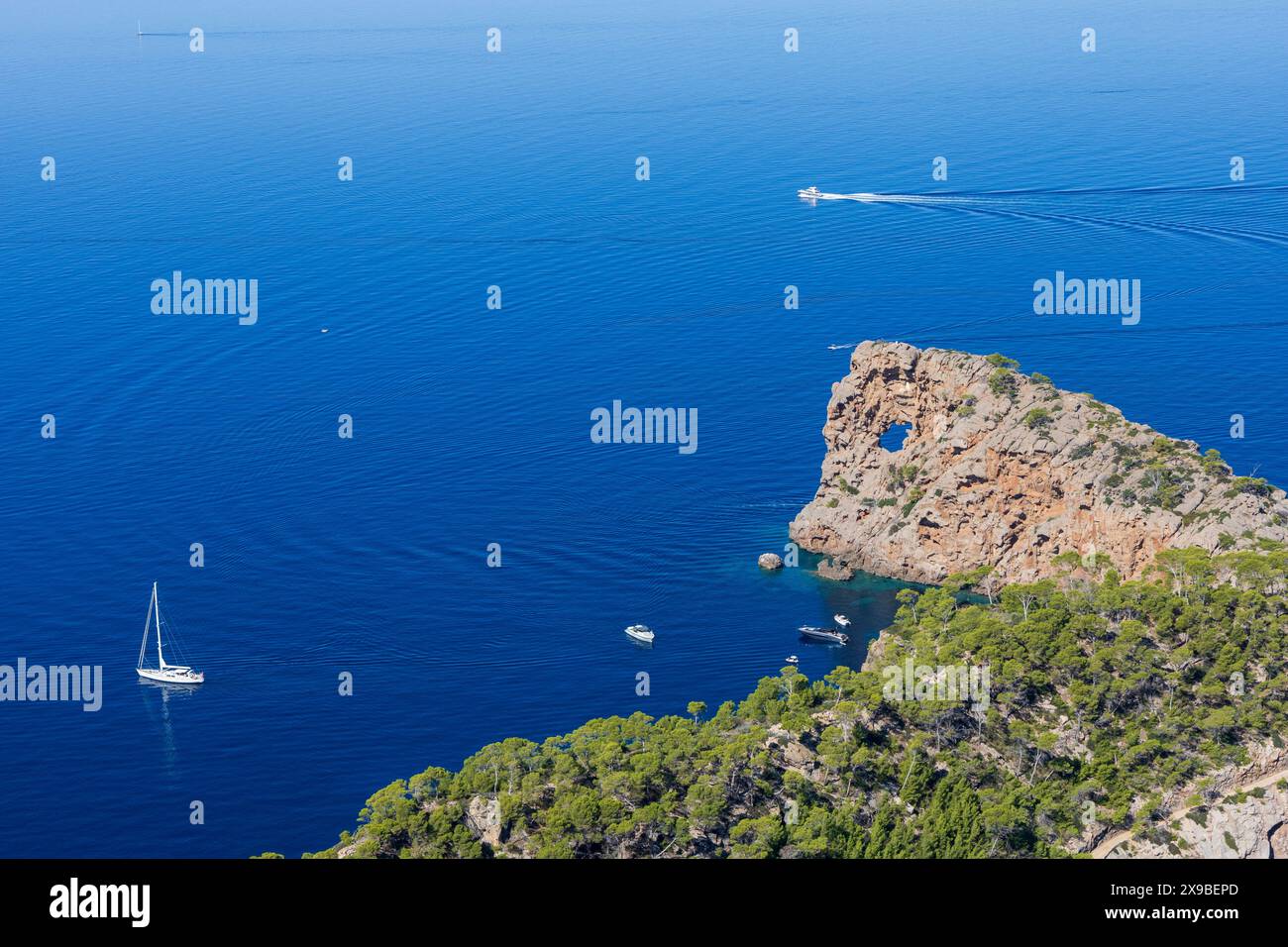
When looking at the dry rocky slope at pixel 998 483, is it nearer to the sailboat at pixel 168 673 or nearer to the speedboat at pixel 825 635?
the speedboat at pixel 825 635

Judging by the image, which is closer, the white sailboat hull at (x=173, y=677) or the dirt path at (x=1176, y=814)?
the dirt path at (x=1176, y=814)

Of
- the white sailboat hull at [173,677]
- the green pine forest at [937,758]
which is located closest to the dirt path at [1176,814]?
the green pine forest at [937,758]

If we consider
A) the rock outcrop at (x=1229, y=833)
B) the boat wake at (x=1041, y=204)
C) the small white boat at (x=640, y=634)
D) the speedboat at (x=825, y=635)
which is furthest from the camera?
the boat wake at (x=1041, y=204)

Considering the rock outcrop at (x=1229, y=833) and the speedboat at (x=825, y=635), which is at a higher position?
the speedboat at (x=825, y=635)

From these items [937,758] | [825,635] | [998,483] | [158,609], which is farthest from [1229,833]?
[158,609]

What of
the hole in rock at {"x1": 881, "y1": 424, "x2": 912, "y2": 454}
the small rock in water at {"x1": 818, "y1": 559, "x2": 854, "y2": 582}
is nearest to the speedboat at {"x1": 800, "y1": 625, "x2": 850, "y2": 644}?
the small rock in water at {"x1": 818, "y1": 559, "x2": 854, "y2": 582}

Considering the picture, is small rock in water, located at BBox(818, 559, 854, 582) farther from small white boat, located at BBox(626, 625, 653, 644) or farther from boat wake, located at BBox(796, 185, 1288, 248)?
boat wake, located at BBox(796, 185, 1288, 248)

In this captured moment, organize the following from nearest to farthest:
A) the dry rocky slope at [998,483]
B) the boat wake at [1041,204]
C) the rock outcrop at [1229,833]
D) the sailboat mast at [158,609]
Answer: the rock outcrop at [1229,833], the dry rocky slope at [998,483], the sailboat mast at [158,609], the boat wake at [1041,204]

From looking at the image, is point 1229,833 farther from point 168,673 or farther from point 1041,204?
point 1041,204
